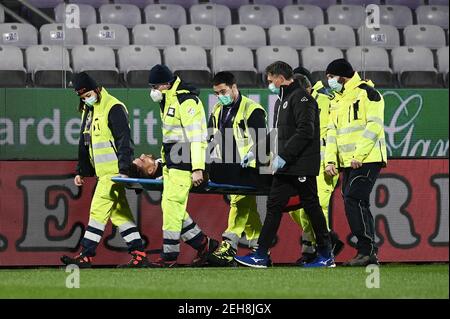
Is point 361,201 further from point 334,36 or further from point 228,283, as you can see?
point 334,36

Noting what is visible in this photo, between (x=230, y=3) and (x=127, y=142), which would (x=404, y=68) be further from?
(x=127, y=142)

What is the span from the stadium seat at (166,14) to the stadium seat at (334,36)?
5.35 ft

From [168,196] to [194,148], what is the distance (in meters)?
0.52

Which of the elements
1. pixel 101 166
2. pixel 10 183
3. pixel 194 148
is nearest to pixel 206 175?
pixel 194 148

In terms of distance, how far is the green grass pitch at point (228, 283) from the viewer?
920cm

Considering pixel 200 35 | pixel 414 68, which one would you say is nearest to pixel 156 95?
pixel 200 35

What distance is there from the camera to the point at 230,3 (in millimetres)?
15008

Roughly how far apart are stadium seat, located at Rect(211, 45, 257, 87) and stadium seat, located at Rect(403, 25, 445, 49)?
2018mm

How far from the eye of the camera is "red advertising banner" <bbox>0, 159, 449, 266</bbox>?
41.7ft

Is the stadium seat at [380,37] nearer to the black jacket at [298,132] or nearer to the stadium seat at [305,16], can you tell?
the stadium seat at [305,16]

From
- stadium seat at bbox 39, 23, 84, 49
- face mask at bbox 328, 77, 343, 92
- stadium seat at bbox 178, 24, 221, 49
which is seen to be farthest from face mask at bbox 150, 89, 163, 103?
stadium seat at bbox 178, 24, 221, 49

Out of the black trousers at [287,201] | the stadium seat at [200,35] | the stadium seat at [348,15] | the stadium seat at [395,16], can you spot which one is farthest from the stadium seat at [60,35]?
the stadium seat at [395,16]

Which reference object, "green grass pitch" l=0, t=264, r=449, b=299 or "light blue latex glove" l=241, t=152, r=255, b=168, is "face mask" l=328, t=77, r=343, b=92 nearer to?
"light blue latex glove" l=241, t=152, r=255, b=168
